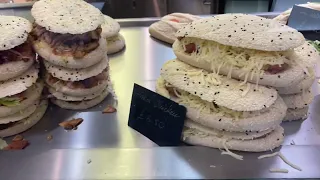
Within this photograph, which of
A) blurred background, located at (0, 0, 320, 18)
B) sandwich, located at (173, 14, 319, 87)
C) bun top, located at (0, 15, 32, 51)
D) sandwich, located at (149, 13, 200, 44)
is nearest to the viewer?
sandwich, located at (173, 14, 319, 87)

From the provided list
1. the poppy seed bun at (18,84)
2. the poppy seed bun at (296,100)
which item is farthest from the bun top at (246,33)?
the poppy seed bun at (18,84)

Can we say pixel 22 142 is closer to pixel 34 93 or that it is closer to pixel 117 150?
pixel 34 93

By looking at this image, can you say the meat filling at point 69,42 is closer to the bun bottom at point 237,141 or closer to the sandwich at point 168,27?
the bun bottom at point 237,141

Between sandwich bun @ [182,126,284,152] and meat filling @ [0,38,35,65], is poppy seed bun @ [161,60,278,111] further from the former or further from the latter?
meat filling @ [0,38,35,65]

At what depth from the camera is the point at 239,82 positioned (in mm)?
1461

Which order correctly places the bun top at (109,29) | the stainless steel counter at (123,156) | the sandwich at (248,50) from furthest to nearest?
the bun top at (109,29) < the sandwich at (248,50) < the stainless steel counter at (123,156)

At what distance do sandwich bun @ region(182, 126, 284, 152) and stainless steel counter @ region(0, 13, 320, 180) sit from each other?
28mm

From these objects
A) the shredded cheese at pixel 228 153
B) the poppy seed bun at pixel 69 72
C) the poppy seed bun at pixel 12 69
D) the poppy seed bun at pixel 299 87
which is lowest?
the shredded cheese at pixel 228 153

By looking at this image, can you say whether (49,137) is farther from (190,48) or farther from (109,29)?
(109,29)

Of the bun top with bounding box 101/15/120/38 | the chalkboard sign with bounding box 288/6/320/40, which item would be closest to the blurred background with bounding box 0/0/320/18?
the chalkboard sign with bounding box 288/6/320/40

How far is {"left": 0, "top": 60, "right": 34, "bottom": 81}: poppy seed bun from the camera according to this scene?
1536mm

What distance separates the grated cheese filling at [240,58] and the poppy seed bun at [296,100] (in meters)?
0.19

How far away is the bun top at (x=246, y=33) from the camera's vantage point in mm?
1400

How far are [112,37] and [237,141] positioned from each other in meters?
1.21
